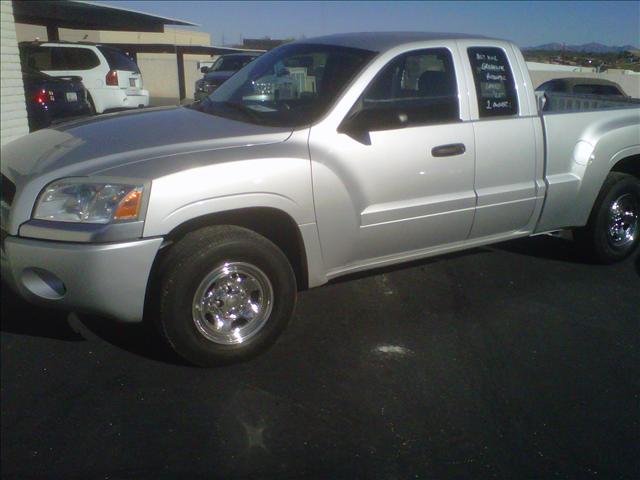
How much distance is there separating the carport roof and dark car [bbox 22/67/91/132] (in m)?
4.18

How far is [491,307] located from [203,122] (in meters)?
2.37

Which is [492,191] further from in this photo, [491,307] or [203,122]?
[203,122]

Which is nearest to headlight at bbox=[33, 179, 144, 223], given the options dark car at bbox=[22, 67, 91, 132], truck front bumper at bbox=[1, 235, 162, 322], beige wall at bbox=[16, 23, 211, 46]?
truck front bumper at bbox=[1, 235, 162, 322]

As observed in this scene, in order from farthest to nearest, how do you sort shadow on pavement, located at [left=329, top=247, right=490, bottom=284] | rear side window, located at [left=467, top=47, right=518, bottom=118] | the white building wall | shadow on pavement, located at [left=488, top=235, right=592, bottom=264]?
the white building wall, shadow on pavement, located at [left=488, top=235, right=592, bottom=264], shadow on pavement, located at [left=329, top=247, right=490, bottom=284], rear side window, located at [left=467, top=47, right=518, bottom=118]

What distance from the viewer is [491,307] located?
4.94 m

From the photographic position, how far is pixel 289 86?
187 inches

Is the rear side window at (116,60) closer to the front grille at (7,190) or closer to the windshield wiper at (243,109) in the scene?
the windshield wiper at (243,109)

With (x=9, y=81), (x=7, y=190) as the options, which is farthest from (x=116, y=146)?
(x=9, y=81)

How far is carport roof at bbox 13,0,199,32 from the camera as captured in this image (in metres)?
15.4

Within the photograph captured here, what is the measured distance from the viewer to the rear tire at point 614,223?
568cm

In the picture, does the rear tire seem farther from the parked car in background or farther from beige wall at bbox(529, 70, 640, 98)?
the parked car in background

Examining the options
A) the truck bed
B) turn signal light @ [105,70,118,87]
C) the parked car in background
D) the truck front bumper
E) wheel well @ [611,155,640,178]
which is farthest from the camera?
turn signal light @ [105,70,118,87]

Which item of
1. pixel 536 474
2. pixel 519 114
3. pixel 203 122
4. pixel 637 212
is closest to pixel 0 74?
pixel 203 122

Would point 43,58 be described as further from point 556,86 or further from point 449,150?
point 449,150
